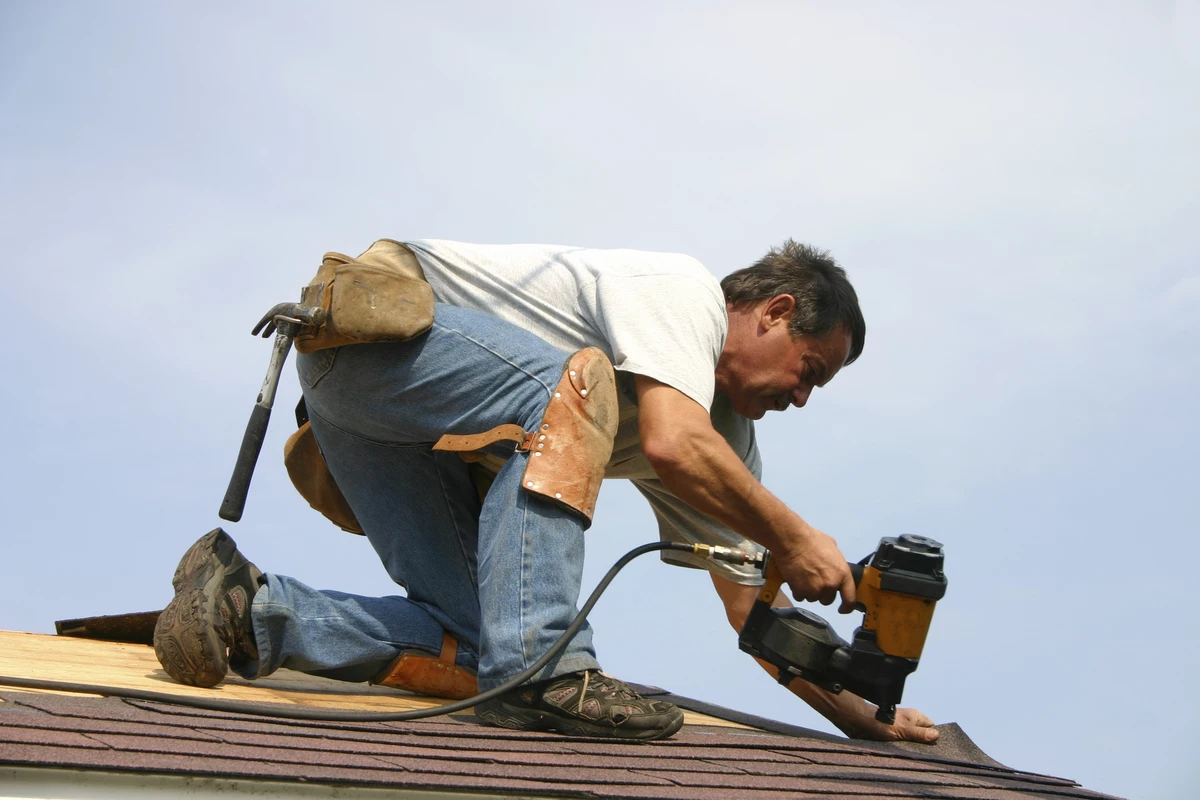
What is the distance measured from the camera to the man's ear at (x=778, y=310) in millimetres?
3350

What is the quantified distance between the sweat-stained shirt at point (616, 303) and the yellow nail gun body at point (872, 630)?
1.37 feet

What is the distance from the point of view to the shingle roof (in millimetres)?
1699

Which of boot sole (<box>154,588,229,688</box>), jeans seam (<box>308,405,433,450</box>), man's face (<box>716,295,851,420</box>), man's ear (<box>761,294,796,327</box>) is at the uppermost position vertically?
man's ear (<box>761,294,796,327</box>)

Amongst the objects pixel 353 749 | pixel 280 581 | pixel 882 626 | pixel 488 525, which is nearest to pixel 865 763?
pixel 882 626

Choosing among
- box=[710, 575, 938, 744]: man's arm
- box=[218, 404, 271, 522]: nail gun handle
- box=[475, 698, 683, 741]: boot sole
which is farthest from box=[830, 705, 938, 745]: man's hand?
box=[218, 404, 271, 522]: nail gun handle

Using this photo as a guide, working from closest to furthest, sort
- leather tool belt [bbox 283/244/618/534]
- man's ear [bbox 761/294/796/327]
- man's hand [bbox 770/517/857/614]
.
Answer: leather tool belt [bbox 283/244/618/534]
man's hand [bbox 770/517/857/614]
man's ear [bbox 761/294/796/327]

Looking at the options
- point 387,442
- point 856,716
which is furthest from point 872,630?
point 387,442

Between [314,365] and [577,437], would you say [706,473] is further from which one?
[314,365]

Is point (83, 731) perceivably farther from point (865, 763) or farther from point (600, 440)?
point (865, 763)

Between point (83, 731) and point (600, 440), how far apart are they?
47.9 inches

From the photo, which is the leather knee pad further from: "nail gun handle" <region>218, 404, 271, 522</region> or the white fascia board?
the white fascia board

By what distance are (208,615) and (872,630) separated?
1596 millimetres

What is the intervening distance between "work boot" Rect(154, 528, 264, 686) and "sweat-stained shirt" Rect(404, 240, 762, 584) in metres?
0.86

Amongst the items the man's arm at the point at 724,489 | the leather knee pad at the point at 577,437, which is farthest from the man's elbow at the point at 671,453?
the leather knee pad at the point at 577,437
